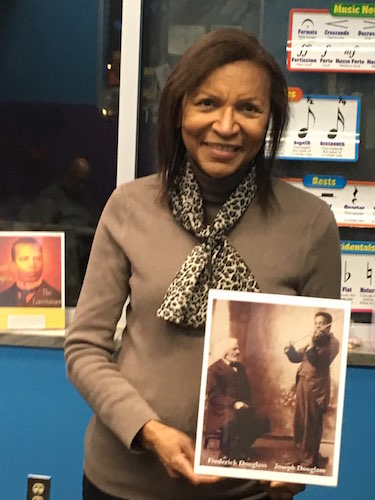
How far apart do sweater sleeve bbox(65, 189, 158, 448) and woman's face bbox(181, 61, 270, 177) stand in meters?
0.18

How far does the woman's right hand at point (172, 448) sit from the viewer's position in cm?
102

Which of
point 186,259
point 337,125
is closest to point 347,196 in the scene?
point 337,125

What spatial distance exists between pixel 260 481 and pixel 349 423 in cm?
95

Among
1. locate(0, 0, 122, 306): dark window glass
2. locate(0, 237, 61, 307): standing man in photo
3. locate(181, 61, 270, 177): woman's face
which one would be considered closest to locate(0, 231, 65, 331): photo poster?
locate(0, 237, 61, 307): standing man in photo

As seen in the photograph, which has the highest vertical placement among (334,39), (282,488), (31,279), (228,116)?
(334,39)

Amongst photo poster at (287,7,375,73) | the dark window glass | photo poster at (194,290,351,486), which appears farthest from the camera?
the dark window glass

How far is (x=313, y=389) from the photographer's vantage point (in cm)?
102

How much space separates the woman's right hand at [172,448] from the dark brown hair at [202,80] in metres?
0.40

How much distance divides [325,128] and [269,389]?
1175 mm

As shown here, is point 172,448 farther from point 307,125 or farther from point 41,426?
point 307,125

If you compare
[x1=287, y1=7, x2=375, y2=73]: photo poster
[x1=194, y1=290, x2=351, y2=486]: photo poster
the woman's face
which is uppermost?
[x1=287, y1=7, x2=375, y2=73]: photo poster

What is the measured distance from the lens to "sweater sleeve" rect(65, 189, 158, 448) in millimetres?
1111

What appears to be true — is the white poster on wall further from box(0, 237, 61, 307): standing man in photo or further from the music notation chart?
box(0, 237, 61, 307): standing man in photo

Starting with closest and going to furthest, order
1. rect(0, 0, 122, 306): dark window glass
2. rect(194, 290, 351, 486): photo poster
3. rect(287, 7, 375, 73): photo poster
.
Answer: rect(194, 290, 351, 486): photo poster < rect(287, 7, 375, 73): photo poster < rect(0, 0, 122, 306): dark window glass
